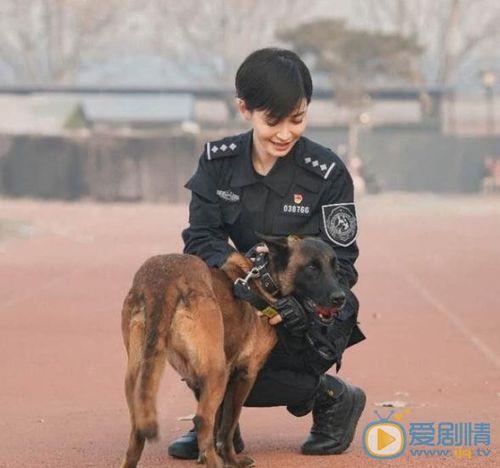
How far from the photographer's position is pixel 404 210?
45.8 meters

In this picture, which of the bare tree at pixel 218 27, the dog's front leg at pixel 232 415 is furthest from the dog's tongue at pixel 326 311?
the bare tree at pixel 218 27

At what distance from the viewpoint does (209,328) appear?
247 inches

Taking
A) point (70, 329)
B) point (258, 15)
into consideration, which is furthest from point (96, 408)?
point (258, 15)

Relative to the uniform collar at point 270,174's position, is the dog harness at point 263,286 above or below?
below

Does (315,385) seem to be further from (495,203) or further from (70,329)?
(495,203)

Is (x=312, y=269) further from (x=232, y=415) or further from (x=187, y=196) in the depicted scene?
(x=187, y=196)

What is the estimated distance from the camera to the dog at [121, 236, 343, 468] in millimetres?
6164

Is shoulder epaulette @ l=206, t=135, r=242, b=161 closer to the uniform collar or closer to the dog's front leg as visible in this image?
the uniform collar

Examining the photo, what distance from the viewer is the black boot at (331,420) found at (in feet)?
24.7

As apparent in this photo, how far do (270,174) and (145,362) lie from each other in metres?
1.43

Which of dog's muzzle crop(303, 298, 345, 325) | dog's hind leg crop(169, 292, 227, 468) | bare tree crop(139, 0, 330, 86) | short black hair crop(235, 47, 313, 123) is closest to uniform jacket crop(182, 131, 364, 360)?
short black hair crop(235, 47, 313, 123)

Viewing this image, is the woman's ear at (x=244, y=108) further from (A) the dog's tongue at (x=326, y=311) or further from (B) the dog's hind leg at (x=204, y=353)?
(B) the dog's hind leg at (x=204, y=353)

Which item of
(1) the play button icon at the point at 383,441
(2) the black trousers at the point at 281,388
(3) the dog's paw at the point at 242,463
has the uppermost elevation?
(2) the black trousers at the point at 281,388

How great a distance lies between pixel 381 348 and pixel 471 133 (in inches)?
2325
